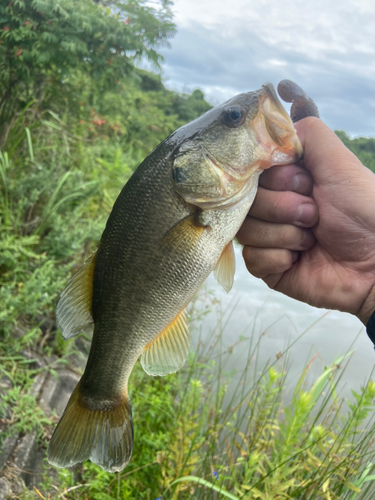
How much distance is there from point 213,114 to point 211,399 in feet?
10.4

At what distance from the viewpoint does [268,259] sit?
1935mm

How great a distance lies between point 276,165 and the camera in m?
1.70

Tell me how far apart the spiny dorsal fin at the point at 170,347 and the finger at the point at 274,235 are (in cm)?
49

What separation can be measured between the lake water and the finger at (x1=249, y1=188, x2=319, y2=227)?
7.84 ft

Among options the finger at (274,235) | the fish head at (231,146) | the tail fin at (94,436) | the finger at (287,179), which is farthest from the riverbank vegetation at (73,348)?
the fish head at (231,146)

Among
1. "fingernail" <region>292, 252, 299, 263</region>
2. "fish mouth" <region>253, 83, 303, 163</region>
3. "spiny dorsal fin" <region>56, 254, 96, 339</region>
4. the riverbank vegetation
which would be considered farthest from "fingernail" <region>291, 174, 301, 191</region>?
the riverbank vegetation

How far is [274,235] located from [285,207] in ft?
0.53

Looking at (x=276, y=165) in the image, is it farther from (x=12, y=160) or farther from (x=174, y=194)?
(x=12, y=160)

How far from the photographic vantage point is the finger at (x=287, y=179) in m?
1.75

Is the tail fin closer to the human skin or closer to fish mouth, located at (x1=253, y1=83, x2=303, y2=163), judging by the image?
the human skin

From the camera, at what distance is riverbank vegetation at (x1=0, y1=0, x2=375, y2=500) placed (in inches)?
93.3

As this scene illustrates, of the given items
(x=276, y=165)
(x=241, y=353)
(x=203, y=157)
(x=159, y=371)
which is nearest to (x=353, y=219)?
(x=276, y=165)

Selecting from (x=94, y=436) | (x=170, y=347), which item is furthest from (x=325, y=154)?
(x=94, y=436)

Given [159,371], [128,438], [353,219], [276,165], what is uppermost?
[276,165]
